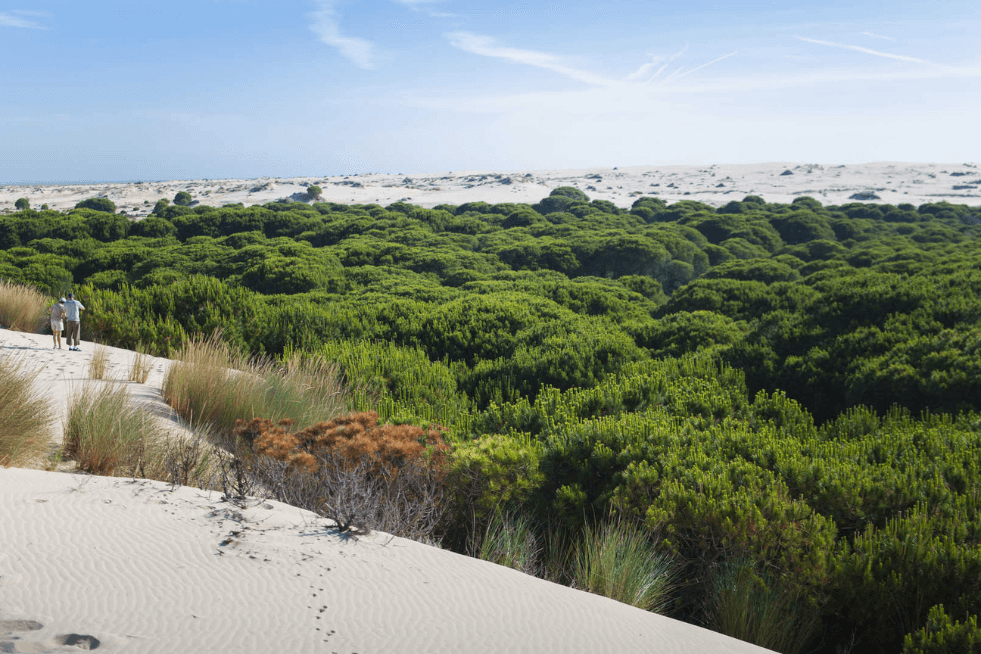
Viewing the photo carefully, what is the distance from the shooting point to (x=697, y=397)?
8008 millimetres

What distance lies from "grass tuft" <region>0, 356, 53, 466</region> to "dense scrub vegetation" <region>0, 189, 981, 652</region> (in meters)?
3.40

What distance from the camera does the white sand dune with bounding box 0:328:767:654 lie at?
2.60m

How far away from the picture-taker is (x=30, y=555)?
3.03 meters

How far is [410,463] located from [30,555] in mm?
2734

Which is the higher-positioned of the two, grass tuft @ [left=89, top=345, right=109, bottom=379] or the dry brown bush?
grass tuft @ [left=89, top=345, right=109, bottom=379]

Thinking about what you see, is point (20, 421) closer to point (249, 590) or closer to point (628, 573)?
point (249, 590)

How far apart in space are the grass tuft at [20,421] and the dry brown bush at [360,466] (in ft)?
5.09

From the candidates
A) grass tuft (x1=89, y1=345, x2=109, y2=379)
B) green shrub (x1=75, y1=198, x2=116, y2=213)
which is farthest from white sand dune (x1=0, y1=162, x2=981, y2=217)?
grass tuft (x1=89, y1=345, x2=109, y2=379)

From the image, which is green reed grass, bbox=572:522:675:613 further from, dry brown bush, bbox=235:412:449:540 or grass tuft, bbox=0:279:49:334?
grass tuft, bbox=0:279:49:334

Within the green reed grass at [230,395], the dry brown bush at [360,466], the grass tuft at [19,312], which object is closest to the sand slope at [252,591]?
the dry brown bush at [360,466]

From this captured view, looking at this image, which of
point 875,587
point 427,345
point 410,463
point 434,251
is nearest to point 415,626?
point 410,463

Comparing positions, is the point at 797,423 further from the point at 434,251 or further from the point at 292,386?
the point at 434,251

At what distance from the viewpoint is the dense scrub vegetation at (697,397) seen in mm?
4020

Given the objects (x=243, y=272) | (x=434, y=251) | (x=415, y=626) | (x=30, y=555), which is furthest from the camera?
(x=434, y=251)
